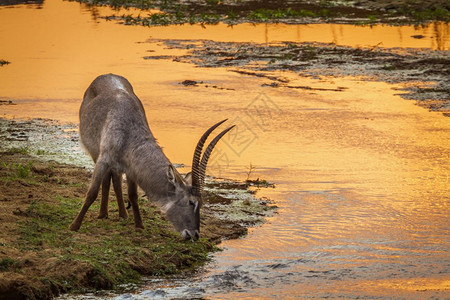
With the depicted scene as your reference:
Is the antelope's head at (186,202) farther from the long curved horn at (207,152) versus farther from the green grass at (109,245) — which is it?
the green grass at (109,245)

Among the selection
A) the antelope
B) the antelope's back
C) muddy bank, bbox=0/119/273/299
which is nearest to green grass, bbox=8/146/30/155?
muddy bank, bbox=0/119/273/299

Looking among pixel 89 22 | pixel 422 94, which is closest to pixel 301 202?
pixel 422 94

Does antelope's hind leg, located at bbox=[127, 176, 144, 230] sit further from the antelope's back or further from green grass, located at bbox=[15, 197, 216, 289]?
the antelope's back

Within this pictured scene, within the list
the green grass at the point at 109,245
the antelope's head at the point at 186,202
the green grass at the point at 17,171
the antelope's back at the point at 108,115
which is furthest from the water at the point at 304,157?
the green grass at the point at 17,171

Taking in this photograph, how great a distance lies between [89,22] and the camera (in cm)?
2516

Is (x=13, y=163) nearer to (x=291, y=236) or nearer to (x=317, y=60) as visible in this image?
(x=291, y=236)

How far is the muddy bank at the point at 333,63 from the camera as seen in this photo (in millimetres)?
13992

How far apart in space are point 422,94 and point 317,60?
12.9 feet

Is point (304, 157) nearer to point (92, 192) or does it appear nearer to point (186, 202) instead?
point (186, 202)

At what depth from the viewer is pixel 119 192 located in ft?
24.0

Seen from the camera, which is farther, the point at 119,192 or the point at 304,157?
the point at 304,157

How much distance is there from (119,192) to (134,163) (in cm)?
56

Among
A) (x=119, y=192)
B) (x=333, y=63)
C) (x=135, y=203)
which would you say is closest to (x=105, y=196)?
(x=119, y=192)

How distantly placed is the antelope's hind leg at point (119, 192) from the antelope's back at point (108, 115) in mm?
280
